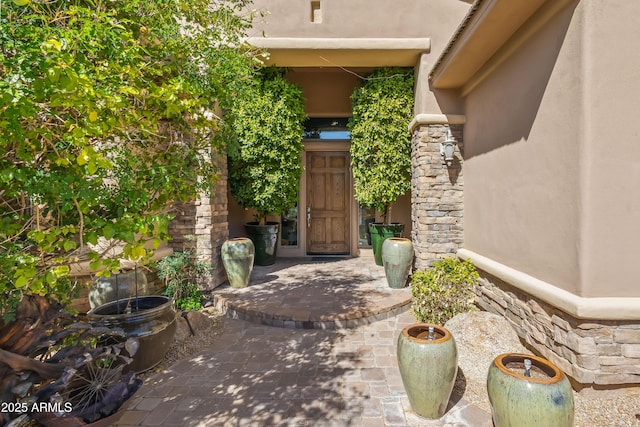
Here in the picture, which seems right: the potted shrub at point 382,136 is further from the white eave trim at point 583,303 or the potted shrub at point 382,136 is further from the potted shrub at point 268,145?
the white eave trim at point 583,303

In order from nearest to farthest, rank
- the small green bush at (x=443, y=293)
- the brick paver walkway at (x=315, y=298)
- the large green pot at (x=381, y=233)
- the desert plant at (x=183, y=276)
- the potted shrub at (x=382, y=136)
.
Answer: the small green bush at (x=443, y=293) < the brick paver walkway at (x=315, y=298) < the desert plant at (x=183, y=276) < the potted shrub at (x=382, y=136) < the large green pot at (x=381, y=233)

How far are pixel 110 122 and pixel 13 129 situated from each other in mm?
400

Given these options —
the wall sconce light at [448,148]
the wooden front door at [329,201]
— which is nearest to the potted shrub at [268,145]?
the wooden front door at [329,201]

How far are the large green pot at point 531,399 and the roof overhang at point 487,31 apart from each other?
2.92 metres

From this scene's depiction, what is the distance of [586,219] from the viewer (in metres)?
2.37

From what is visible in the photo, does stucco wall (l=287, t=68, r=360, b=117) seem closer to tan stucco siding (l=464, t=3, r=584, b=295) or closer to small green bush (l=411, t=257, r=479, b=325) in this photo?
tan stucco siding (l=464, t=3, r=584, b=295)

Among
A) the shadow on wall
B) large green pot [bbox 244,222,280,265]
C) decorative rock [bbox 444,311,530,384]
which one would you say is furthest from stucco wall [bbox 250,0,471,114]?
large green pot [bbox 244,222,280,265]

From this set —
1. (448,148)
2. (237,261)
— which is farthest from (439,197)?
(237,261)

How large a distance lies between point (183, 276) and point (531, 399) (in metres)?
4.25

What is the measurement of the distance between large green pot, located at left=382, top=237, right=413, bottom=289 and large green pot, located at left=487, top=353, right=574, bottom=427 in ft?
9.49

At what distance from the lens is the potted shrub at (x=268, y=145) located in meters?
5.67

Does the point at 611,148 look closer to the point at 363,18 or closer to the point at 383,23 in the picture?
the point at 383,23

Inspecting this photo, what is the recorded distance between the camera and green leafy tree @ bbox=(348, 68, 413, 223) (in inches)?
220

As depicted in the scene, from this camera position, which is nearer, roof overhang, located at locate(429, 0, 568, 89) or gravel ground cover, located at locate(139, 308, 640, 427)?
gravel ground cover, located at locate(139, 308, 640, 427)
